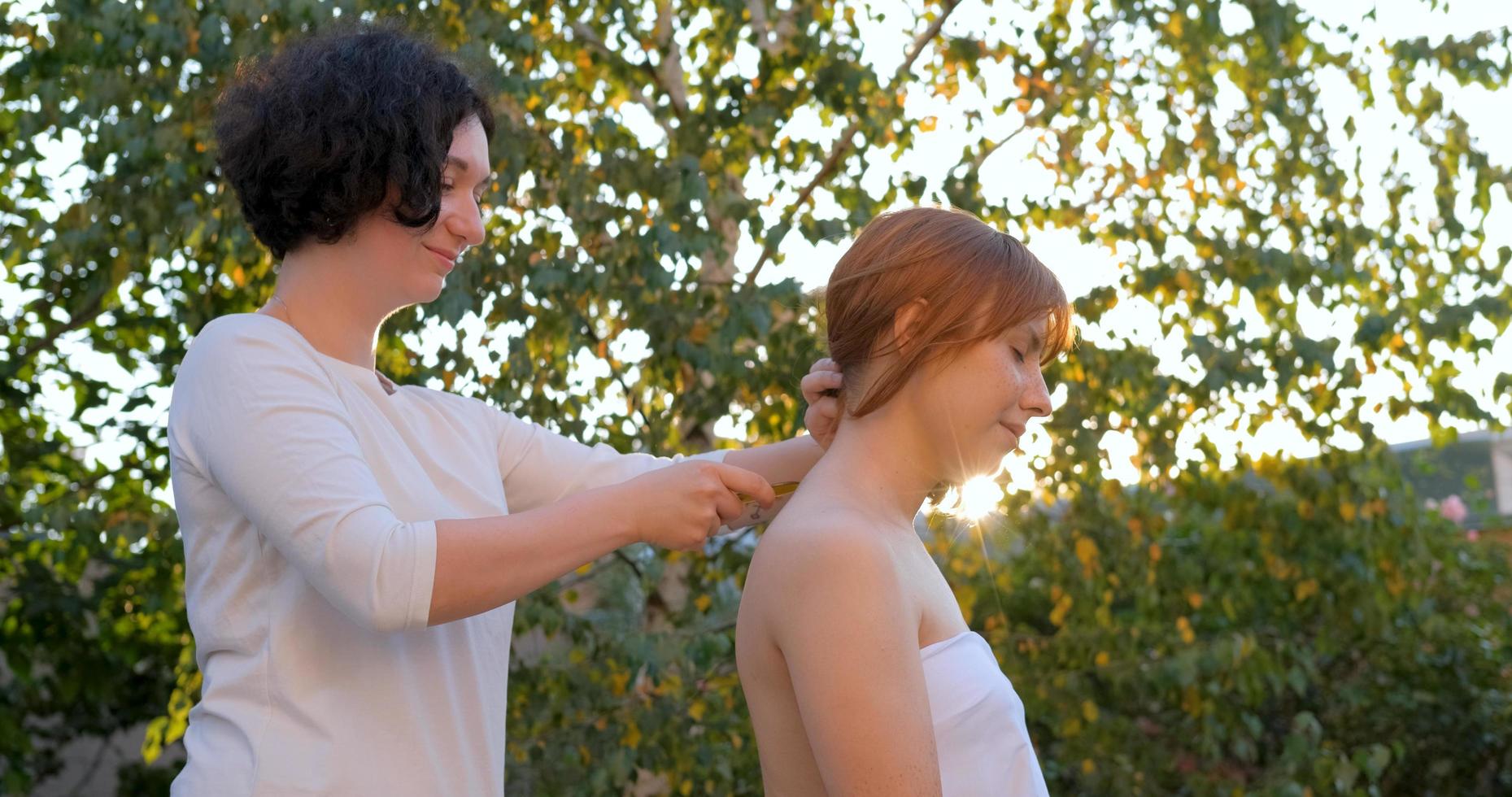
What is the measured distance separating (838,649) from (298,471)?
23.7 inches

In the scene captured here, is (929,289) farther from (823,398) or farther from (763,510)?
(763,510)

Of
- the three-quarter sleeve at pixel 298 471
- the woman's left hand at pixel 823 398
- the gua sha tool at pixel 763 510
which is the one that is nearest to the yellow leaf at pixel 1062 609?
the gua sha tool at pixel 763 510

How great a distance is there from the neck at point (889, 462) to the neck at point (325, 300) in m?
0.62

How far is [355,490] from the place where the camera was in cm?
148

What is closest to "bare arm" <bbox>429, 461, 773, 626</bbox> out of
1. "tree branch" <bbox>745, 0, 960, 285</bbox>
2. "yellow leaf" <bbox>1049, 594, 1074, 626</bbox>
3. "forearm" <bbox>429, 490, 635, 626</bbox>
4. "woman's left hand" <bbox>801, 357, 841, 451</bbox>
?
"forearm" <bbox>429, 490, 635, 626</bbox>

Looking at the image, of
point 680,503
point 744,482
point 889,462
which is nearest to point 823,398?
point 889,462

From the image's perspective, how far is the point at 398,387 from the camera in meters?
1.95

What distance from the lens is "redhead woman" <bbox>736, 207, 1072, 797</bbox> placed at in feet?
5.24

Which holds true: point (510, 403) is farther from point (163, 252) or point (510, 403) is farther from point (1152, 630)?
point (1152, 630)

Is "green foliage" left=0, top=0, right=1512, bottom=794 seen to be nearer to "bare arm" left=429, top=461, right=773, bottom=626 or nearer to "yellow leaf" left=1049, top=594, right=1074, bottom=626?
"yellow leaf" left=1049, top=594, right=1074, bottom=626

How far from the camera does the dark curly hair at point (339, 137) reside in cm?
175

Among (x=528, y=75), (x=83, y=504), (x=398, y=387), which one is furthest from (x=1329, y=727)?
(x=398, y=387)

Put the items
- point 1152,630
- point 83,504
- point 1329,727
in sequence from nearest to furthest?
1. point 83,504
2. point 1152,630
3. point 1329,727

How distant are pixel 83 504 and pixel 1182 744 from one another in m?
4.38
